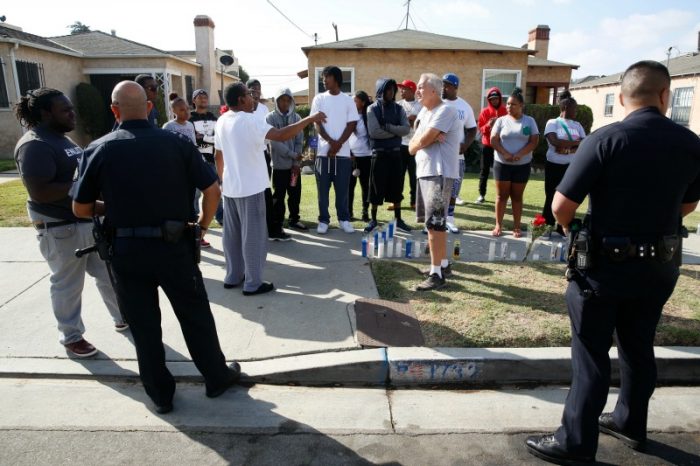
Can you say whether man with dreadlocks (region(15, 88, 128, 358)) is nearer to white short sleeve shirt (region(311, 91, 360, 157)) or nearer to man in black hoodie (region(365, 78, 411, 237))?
white short sleeve shirt (region(311, 91, 360, 157))

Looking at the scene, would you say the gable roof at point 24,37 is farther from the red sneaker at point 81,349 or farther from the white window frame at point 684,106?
the white window frame at point 684,106

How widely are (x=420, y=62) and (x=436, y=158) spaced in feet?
47.6

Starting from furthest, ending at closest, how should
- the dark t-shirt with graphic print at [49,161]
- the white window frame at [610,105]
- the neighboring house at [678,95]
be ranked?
the white window frame at [610,105]
the neighboring house at [678,95]
the dark t-shirt with graphic print at [49,161]

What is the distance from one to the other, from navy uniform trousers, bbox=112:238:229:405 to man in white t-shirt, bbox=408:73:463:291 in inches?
92.2

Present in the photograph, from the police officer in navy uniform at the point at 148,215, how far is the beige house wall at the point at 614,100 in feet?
79.1

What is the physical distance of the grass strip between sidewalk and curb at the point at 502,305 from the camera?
12.8 ft

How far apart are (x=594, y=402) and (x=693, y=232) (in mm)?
6310

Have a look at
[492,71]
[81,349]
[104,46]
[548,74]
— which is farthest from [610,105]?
[81,349]

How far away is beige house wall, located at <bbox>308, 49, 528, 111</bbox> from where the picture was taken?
1794 centimetres

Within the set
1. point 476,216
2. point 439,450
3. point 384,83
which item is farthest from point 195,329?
point 476,216

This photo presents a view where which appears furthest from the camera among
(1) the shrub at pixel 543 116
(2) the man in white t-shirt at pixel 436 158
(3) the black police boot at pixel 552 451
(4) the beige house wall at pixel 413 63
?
(4) the beige house wall at pixel 413 63

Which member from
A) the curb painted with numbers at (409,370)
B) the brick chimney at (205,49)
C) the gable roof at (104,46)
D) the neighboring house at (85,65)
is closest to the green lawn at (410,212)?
the curb painted with numbers at (409,370)

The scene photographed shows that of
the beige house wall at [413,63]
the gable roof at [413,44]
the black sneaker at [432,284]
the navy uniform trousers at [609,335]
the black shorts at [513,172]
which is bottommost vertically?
the black sneaker at [432,284]

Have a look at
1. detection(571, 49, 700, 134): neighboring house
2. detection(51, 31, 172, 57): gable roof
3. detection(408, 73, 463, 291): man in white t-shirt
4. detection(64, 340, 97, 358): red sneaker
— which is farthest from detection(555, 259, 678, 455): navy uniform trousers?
detection(571, 49, 700, 134): neighboring house
